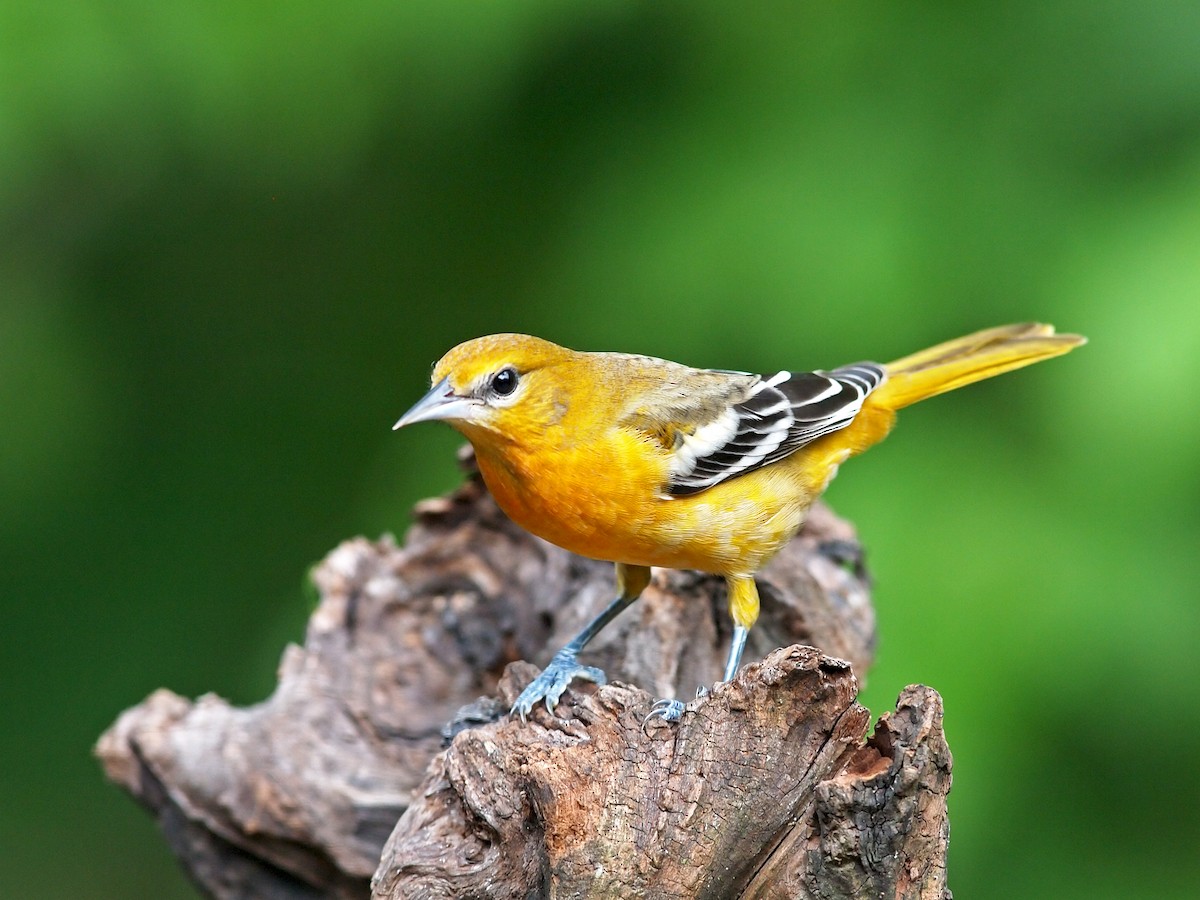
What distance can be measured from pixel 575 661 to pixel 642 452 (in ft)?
2.23

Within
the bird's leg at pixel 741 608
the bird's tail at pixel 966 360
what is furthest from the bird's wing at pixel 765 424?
the bird's leg at pixel 741 608

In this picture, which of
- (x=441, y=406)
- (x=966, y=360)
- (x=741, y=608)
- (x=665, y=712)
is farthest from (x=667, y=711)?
(x=966, y=360)

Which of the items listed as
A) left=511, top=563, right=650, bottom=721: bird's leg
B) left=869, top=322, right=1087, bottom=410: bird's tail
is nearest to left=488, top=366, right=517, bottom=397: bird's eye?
left=511, top=563, right=650, bottom=721: bird's leg

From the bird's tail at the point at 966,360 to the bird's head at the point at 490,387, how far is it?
4.86 feet

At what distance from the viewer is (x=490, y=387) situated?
3.41 meters

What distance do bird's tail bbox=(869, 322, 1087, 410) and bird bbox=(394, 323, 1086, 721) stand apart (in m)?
0.14

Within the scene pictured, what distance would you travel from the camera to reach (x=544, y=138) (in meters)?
5.03

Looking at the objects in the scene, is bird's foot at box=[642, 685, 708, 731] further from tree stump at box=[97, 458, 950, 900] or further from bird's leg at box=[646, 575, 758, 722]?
bird's leg at box=[646, 575, 758, 722]

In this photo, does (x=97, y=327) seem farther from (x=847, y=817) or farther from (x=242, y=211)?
(x=847, y=817)

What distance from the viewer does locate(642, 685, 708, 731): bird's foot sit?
2774mm

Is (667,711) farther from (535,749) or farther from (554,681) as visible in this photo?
(554,681)

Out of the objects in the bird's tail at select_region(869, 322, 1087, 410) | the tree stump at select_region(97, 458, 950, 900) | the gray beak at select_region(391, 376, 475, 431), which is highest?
the gray beak at select_region(391, 376, 475, 431)

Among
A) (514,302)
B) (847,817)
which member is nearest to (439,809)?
(847,817)

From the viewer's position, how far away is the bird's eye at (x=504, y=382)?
11.2 ft
